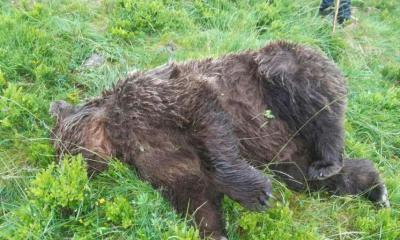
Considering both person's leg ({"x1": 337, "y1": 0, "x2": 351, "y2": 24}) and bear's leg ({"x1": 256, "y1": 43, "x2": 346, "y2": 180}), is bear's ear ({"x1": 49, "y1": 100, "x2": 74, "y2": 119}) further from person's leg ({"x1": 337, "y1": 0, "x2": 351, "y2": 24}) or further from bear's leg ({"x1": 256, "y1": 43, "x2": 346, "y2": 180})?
person's leg ({"x1": 337, "y1": 0, "x2": 351, "y2": 24})

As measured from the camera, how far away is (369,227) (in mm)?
3646

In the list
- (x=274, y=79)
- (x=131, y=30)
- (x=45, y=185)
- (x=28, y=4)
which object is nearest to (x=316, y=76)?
(x=274, y=79)

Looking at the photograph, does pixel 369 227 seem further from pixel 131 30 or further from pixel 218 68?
pixel 131 30

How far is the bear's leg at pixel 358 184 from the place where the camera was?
4.01 m

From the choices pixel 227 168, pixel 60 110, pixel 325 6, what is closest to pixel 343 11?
pixel 325 6

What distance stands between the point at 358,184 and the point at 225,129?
1396 millimetres

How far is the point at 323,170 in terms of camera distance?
3895mm

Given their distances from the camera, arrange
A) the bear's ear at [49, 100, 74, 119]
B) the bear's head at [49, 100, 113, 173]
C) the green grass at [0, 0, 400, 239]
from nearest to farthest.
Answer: the green grass at [0, 0, 400, 239]
the bear's head at [49, 100, 113, 173]
the bear's ear at [49, 100, 74, 119]

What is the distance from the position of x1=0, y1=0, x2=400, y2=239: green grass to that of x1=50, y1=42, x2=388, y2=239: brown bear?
0.51 feet

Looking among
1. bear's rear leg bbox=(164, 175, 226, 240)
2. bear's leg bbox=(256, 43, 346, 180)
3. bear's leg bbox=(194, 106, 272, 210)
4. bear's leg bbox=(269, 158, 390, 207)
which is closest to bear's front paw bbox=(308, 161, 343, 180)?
bear's leg bbox=(256, 43, 346, 180)

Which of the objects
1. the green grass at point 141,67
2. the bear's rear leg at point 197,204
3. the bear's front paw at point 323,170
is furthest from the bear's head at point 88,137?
the bear's front paw at point 323,170

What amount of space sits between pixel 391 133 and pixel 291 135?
1.79m

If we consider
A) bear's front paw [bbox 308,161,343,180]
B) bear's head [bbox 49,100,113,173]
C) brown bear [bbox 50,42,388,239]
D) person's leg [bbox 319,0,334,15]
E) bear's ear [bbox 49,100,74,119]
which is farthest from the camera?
person's leg [bbox 319,0,334,15]

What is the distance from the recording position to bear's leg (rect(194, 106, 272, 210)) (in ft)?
11.1
